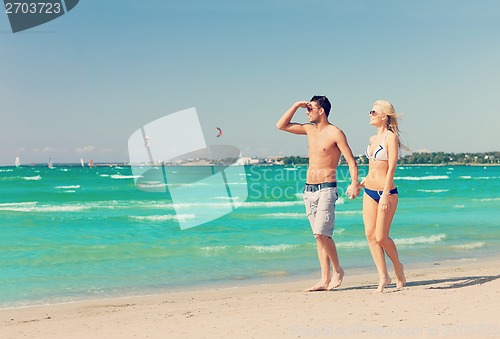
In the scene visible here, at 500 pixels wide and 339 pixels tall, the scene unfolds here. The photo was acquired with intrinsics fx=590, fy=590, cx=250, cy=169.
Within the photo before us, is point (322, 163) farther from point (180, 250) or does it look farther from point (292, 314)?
point (180, 250)

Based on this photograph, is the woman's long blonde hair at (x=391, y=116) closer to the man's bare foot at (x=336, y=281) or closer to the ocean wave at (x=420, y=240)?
the man's bare foot at (x=336, y=281)

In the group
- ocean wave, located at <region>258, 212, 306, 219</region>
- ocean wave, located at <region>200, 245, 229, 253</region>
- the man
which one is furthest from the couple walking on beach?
ocean wave, located at <region>258, 212, 306, 219</region>

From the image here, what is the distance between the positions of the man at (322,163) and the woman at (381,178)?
22cm

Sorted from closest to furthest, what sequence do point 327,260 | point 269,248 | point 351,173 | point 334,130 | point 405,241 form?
1. point 351,173
2. point 334,130
3. point 327,260
4. point 269,248
5. point 405,241

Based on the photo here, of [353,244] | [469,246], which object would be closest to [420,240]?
[469,246]

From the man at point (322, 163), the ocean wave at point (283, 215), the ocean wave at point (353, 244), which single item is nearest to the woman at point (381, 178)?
the man at point (322, 163)

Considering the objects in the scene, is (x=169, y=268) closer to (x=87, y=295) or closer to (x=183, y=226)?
(x=87, y=295)

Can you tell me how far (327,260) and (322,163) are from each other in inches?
46.3

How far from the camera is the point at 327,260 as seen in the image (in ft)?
22.4

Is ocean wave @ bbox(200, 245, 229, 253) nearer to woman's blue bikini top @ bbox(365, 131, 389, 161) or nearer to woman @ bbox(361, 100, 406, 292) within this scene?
woman @ bbox(361, 100, 406, 292)

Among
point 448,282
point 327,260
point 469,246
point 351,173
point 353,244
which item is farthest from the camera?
point 353,244

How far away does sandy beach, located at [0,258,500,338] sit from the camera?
4.84 metres

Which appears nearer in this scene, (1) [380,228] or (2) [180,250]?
(1) [380,228]

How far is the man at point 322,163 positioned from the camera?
639 centimetres
